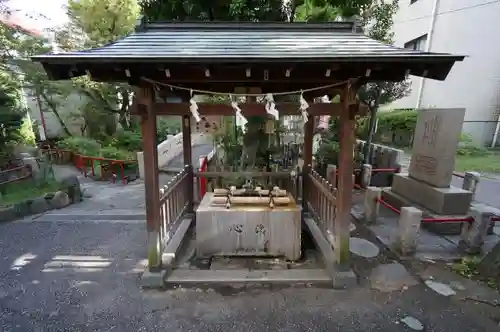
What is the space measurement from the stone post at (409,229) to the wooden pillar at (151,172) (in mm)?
4125

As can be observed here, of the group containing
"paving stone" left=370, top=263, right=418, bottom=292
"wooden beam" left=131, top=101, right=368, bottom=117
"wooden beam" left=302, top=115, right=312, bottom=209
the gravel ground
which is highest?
"wooden beam" left=131, top=101, right=368, bottom=117

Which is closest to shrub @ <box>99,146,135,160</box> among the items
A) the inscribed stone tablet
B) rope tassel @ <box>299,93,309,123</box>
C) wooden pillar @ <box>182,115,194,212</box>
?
wooden pillar @ <box>182,115,194,212</box>

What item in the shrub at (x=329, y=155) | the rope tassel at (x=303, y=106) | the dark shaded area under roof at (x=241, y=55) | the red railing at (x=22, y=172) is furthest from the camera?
the shrub at (x=329, y=155)

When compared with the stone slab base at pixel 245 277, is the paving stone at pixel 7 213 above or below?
below

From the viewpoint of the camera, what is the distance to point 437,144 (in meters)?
6.40

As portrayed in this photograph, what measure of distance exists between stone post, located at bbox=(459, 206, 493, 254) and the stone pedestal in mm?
3125

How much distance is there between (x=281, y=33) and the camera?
4.81 m

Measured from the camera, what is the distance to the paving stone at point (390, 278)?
13.6 ft

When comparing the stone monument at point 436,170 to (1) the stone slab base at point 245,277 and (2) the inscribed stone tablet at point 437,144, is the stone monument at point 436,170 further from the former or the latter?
(1) the stone slab base at point 245,277

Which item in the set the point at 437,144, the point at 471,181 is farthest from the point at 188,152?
the point at 471,181

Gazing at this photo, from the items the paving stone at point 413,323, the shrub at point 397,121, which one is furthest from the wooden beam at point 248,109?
the shrub at point 397,121

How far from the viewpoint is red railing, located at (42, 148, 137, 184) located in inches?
435

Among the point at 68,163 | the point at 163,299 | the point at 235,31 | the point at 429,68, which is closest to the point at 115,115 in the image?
the point at 68,163

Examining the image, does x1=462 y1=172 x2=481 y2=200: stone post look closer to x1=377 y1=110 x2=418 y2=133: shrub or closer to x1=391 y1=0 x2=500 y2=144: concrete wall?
x1=377 y1=110 x2=418 y2=133: shrub
